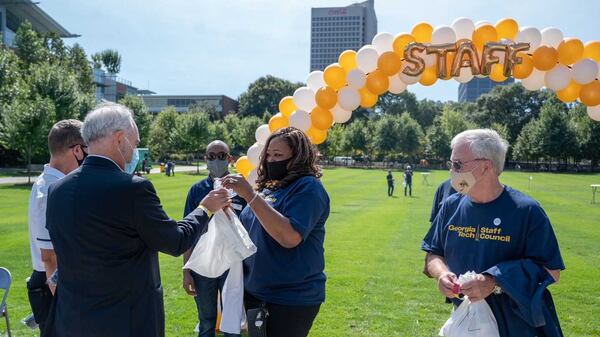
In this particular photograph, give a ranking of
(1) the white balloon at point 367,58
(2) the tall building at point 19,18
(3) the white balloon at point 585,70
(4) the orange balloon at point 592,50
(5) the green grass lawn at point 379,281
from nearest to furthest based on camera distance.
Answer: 1. (5) the green grass lawn at point 379,281
2. (3) the white balloon at point 585,70
3. (4) the orange balloon at point 592,50
4. (1) the white balloon at point 367,58
5. (2) the tall building at point 19,18

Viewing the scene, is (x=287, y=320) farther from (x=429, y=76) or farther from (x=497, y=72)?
(x=497, y=72)

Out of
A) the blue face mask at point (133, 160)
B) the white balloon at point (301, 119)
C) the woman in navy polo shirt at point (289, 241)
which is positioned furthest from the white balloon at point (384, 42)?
the blue face mask at point (133, 160)

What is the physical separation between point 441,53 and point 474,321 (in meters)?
4.87

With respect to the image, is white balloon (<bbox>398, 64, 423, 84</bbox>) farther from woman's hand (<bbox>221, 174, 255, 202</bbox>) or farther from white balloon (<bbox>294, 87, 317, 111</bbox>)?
woman's hand (<bbox>221, 174, 255, 202</bbox>)

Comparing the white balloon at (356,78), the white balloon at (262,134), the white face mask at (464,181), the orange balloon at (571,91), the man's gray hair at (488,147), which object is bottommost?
the white face mask at (464,181)

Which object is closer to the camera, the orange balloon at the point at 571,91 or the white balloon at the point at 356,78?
the orange balloon at the point at 571,91

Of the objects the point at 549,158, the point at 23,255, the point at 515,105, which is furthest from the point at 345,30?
the point at 23,255

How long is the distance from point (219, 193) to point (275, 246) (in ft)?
1.77

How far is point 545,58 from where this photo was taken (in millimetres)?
6738

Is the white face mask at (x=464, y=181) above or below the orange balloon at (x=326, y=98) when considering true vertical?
below

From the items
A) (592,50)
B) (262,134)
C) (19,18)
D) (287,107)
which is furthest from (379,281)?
(19,18)

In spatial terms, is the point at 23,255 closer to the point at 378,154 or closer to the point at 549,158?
the point at 378,154

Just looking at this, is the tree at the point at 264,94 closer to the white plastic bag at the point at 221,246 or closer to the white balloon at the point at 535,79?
the white balloon at the point at 535,79

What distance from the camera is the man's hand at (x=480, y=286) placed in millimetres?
2846
